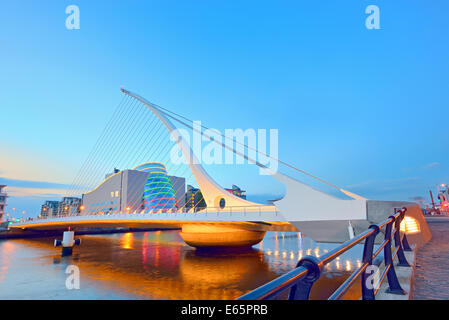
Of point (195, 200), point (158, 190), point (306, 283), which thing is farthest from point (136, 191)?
point (306, 283)

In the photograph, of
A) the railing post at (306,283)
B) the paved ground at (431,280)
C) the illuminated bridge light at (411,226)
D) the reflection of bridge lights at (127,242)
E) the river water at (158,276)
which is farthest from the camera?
the reflection of bridge lights at (127,242)

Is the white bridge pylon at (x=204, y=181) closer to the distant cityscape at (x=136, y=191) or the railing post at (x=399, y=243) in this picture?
the railing post at (x=399, y=243)

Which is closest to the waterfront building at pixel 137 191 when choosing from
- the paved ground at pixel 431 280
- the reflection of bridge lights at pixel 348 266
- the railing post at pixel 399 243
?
the reflection of bridge lights at pixel 348 266

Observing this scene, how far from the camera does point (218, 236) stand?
86.6 feet

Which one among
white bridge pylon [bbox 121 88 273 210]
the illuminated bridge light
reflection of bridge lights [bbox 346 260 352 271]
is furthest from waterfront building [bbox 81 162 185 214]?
the illuminated bridge light

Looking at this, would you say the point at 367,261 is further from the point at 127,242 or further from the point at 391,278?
the point at 127,242

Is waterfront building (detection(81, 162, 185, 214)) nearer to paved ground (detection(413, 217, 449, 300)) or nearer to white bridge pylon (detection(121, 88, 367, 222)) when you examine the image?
white bridge pylon (detection(121, 88, 367, 222))

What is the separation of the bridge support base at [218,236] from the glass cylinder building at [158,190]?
123 ft

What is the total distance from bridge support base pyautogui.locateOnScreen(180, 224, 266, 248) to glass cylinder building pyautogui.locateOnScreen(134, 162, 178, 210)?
123ft

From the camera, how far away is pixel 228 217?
20359 mm

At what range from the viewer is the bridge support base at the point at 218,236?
26.4 meters

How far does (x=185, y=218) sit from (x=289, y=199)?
8.82 metres
